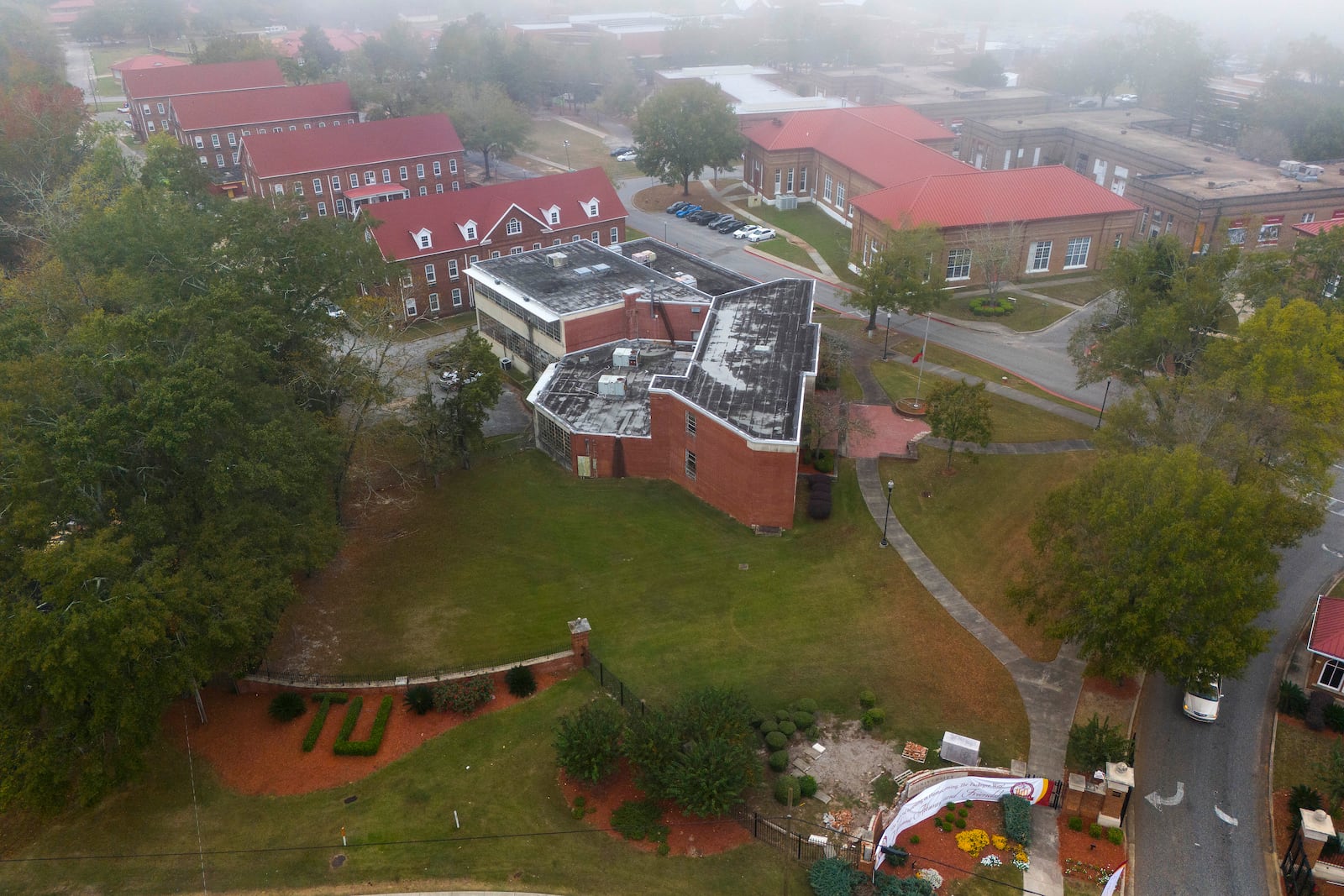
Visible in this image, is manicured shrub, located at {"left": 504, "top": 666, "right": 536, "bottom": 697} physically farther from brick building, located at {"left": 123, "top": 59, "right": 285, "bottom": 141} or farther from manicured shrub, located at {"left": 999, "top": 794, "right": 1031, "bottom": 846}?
brick building, located at {"left": 123, "top": 59, "right": 285, "bottom": 141}

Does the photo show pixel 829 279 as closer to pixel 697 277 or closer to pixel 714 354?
pixel 697 277

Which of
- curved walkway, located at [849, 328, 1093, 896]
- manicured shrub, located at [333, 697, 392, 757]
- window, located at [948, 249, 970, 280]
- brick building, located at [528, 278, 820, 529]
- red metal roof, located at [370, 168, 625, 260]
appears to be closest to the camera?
curved walkway, located at [849, 328, 1093, 896]

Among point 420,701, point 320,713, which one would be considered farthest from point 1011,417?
point 320,713

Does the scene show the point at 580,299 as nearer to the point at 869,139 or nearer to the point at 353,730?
the point at 353,730

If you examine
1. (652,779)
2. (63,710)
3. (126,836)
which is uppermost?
(63,710)

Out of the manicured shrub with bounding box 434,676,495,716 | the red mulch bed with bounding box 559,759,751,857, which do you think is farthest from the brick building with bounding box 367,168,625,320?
the red mulch bed with bounding box 559,759,751,857

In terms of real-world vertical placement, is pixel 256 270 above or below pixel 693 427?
above

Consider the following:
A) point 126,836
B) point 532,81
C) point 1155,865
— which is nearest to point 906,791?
point 1155,865
